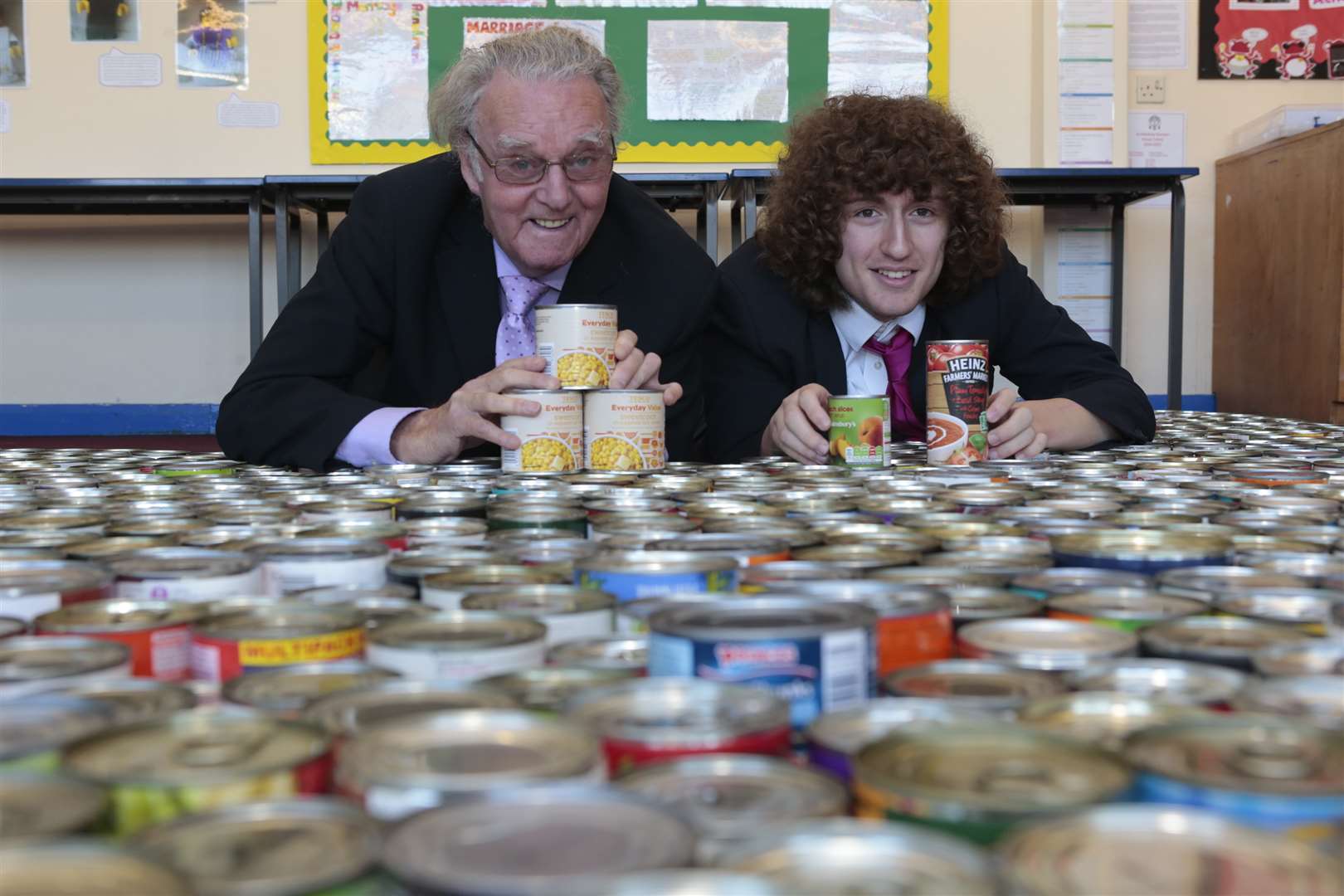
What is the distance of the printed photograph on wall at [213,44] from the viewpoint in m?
4.02

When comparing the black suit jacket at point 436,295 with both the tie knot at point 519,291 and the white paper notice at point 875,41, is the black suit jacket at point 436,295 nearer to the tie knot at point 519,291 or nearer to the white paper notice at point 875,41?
the tie knot at point 519,291

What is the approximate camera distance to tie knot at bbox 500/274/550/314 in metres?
1.80

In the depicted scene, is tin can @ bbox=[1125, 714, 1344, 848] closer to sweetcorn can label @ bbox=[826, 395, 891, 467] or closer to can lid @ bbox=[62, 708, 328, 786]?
can lid @ bbox=[62, 708, 328, 786]

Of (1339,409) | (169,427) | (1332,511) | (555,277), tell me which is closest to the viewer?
(1332,511)

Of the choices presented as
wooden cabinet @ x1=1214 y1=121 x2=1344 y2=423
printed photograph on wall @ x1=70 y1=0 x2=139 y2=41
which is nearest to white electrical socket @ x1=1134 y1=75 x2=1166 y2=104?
wooden cabinet @ x1=1214 y1=121 x2=1344 y2=423

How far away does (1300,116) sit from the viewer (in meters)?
3.81

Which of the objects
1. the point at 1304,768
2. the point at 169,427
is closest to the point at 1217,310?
the point at 169,427

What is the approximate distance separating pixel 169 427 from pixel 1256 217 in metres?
3.70

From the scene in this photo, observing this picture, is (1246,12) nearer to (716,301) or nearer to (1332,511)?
(716,301)

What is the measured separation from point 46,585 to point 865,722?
425mm

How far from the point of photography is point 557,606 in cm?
55

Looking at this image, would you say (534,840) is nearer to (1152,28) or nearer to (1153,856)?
(1153,856)

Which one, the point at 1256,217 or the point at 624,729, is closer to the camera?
the point at 624,729

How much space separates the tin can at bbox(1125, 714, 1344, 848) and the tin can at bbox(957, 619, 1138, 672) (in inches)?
3.7
